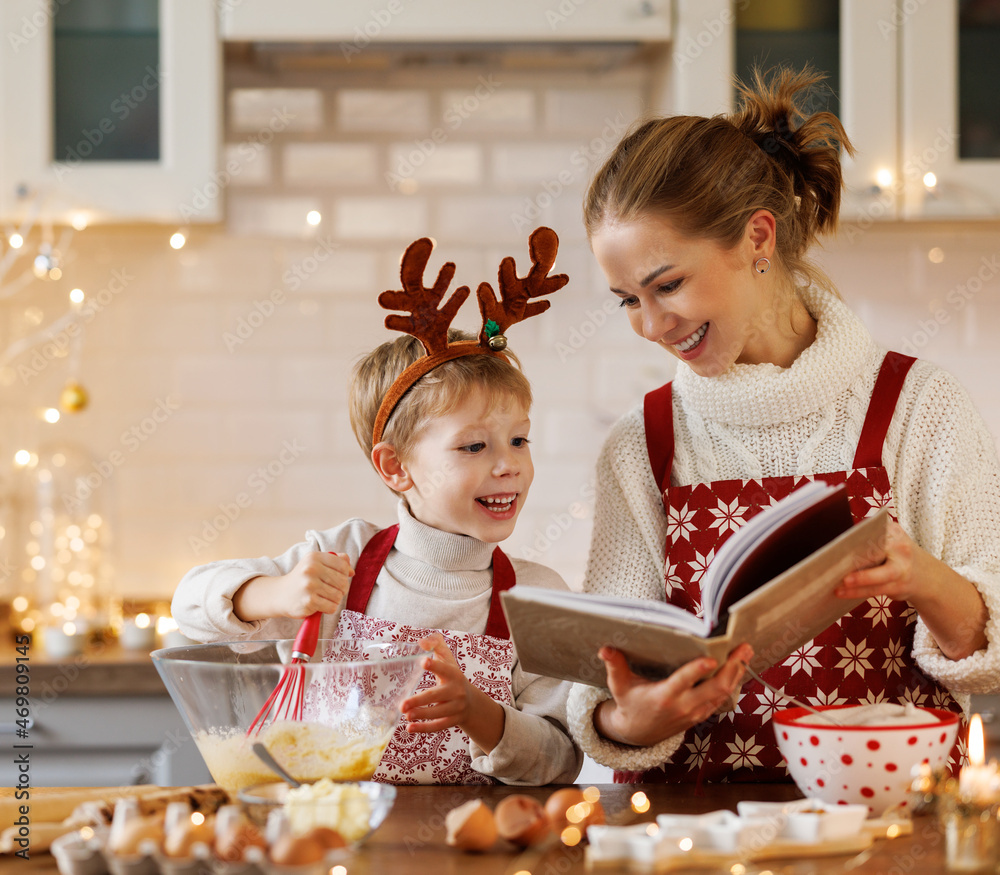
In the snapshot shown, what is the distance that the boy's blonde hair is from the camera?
139 centimetres

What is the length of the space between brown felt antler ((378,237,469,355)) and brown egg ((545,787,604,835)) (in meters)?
0.58

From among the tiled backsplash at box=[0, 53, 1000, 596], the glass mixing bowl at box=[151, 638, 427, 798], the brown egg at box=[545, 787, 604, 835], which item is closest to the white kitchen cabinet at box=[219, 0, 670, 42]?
the tiled backsplash at box=[0, 53, 1000, 596]

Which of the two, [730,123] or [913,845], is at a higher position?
[730,123]

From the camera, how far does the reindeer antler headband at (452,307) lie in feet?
4.18

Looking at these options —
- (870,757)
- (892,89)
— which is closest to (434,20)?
(892,89)

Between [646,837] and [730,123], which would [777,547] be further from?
[730,123]

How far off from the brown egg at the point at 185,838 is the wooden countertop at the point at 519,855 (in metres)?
0.11

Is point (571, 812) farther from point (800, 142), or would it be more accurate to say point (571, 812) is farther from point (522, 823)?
point (800, 142)

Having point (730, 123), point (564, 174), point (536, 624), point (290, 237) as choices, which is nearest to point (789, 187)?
point (730, 123)

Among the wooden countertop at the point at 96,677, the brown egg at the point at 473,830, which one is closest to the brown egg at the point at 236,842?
the brown egg at the point at 473,830

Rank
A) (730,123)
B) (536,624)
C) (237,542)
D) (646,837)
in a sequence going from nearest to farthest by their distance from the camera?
(646,837), (536,624), (730,123), (237,542)

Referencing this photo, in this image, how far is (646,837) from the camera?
80 centimetres

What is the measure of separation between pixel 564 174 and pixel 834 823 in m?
1.93

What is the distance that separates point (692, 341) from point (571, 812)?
66 centimetres
